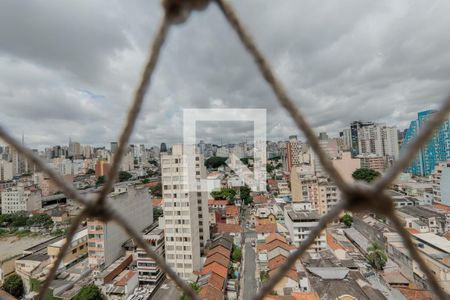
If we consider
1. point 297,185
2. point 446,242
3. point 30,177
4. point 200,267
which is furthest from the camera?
point 30,177

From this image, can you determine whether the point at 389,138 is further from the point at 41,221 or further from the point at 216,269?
the point at 41,221

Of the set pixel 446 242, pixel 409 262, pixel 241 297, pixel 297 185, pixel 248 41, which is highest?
pixel 248 41

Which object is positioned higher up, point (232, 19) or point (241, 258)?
point (232, 19)

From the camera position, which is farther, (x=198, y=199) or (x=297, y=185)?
(x=297, y=185)

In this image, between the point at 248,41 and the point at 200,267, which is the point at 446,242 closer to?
the point at 200,267

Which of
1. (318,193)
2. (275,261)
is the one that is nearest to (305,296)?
(275,261)

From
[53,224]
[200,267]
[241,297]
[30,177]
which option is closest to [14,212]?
[53,224]

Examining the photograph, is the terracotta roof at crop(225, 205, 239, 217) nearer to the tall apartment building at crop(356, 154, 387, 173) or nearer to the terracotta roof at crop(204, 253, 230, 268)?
the terracotta roof at crop(204, 253, 230, 268)
